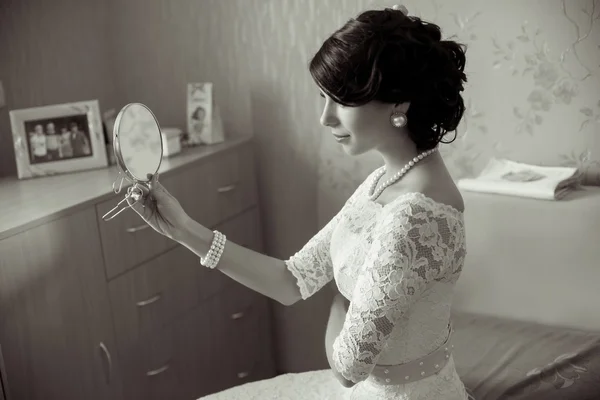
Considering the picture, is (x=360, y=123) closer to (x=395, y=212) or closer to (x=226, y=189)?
(x=395, y=212)

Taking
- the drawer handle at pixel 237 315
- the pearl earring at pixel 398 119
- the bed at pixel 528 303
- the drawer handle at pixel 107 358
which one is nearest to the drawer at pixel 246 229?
the drawer handle at pixel 237 315

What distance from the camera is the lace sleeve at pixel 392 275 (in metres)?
1.14

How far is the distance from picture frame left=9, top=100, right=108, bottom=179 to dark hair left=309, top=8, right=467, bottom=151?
3.87 ft

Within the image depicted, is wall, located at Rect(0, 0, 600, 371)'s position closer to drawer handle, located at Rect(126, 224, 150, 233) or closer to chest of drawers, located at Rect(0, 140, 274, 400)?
chest of drawers, located at Rect(0, 140, 274, 400)

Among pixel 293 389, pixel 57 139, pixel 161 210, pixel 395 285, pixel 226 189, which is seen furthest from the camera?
pixel 226 189

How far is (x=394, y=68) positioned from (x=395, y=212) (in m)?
0.24

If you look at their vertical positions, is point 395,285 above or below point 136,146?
below

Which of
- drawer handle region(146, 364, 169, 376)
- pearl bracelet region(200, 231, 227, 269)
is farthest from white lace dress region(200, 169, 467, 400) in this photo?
drawer handle region(146, 364, 169, 376)

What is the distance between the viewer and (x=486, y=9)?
2.09 metres

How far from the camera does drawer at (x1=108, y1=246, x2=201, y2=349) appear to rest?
200 cm

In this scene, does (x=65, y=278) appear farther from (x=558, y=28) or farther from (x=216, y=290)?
(x=558, y=28)

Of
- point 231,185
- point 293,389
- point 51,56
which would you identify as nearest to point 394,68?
point 293,389

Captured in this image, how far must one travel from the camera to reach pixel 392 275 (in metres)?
1.13

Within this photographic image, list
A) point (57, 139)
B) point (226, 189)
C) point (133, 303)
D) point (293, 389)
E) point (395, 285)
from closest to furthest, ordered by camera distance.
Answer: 1. point (395, 285)
2. point (293, 389)
3. point (133, 303)
4. point (57, 139)
5. point (226, 189)
